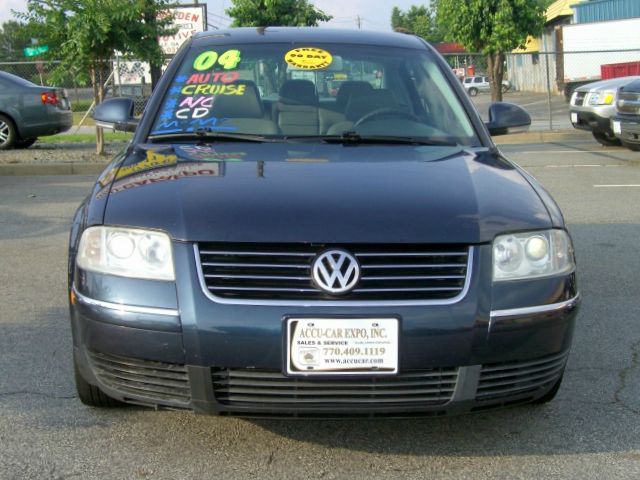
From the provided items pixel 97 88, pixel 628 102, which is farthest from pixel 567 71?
pixel 97 88

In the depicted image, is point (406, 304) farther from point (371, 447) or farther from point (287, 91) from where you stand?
point (287, 91)

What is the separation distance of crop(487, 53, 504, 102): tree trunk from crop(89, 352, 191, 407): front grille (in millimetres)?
19847

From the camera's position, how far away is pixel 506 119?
492 centimetres

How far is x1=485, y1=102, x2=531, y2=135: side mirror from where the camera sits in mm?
4902

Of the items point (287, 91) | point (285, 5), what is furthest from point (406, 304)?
point (285, 5)

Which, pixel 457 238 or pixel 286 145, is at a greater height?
pixel 286 145

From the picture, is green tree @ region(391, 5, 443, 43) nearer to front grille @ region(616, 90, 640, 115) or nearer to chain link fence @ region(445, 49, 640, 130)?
chain link fence @ region(445, 49, 640, 130)

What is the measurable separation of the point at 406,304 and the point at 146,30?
1251 centimetres

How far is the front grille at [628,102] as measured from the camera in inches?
518

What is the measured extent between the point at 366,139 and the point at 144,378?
1.63 metres

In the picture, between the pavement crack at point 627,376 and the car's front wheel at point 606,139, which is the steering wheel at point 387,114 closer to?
the pavement crack at point 627,376

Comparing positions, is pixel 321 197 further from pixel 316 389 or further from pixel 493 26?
pixel 493 26

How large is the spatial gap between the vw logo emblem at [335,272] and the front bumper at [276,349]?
3.1 inches

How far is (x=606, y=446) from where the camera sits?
11.1ft
